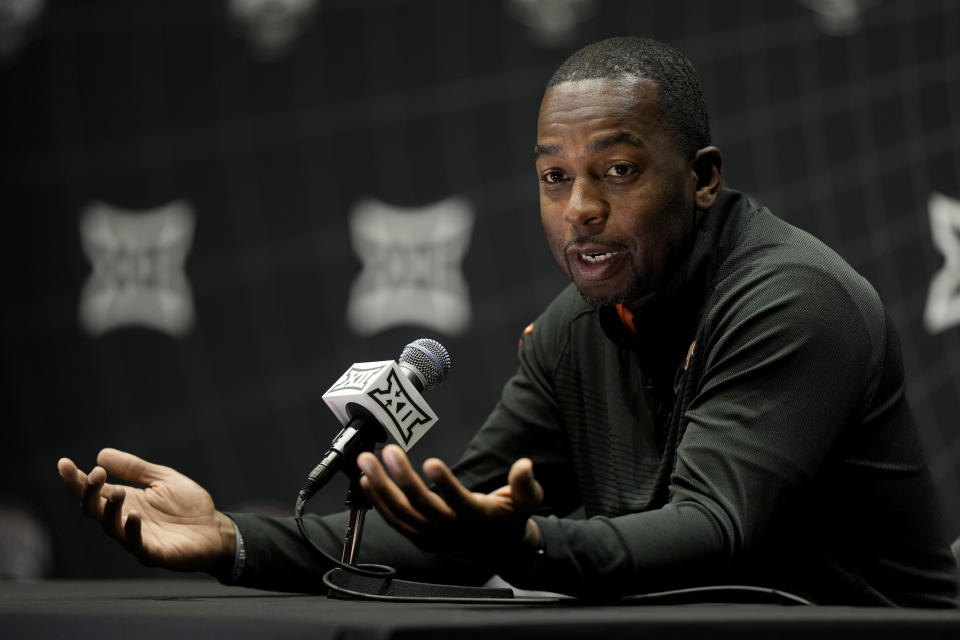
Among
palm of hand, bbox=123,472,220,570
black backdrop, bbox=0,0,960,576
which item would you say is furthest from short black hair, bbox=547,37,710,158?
black backdrop, bbox=0,0,960,576

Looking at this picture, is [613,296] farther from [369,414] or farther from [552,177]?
[369,414]

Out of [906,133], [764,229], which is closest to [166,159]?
[906,133]

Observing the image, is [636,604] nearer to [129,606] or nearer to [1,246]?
[129,606]

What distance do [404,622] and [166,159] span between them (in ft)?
9.06

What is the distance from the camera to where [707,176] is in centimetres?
162

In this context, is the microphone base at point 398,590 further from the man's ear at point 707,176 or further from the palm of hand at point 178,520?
the man's ear at point 707,176

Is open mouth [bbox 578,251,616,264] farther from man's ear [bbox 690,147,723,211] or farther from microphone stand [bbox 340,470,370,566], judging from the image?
microphone stand [bbox 340,470,370,566]

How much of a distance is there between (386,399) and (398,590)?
23 centimetres

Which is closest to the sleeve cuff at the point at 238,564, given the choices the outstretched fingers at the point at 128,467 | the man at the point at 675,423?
the man at the point at 675,423

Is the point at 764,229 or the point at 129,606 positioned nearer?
the point at 129,606

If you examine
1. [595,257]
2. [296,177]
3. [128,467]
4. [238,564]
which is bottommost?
[238,564]

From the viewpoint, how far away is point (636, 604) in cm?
119

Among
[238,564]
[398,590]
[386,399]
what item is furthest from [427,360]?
[238,564]

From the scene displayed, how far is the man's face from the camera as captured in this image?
1.51 m
